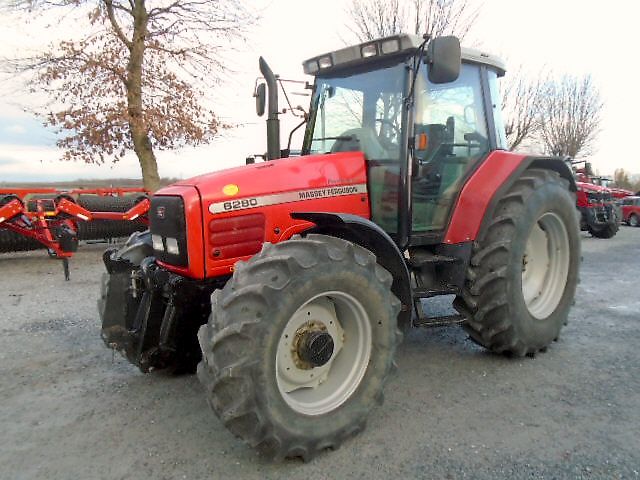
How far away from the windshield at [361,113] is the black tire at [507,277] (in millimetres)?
1006

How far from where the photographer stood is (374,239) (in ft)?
10.9

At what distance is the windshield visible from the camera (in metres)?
3.89

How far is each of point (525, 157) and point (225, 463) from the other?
327cm

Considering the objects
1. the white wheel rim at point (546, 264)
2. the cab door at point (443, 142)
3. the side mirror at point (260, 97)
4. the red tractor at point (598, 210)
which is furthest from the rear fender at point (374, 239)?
the red tractor at point (598, 210)

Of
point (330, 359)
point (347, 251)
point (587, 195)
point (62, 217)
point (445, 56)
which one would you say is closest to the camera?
point (347, 251)

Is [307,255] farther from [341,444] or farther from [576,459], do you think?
[576,459]

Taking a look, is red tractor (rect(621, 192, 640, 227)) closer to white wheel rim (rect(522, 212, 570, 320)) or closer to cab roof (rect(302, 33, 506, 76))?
white wheel rim (rect(522, 212, 570, 320))

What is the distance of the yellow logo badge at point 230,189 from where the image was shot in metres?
3.26

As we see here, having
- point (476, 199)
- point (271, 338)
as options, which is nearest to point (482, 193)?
point (476, 199)

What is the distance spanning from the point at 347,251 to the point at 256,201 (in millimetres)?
745

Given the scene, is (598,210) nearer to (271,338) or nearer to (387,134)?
(387,134)

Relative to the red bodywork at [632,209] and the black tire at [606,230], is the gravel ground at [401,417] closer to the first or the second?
the black tire at [606,230]

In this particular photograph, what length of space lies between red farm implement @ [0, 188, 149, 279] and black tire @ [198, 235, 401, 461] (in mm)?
6526

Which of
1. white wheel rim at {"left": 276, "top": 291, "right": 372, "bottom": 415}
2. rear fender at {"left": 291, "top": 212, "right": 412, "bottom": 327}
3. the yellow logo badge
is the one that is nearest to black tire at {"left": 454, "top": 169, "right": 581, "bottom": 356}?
rear fender at {"left": 291, "top": 212, "right": 412, "bottom": 327}
